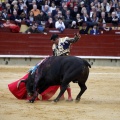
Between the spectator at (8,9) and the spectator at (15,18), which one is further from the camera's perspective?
the spectator at (15,18)

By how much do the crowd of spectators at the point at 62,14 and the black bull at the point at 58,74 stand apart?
7.14m

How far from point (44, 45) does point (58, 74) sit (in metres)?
8.50

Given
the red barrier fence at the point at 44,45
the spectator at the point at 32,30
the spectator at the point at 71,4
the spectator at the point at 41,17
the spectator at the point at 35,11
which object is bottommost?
the red barrier fence at the point at 44,45

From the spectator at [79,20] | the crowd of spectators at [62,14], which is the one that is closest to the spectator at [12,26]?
the crowd of spectators at [62,14]

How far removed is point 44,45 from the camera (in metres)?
17.6

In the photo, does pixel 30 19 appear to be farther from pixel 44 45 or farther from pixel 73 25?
pixel 73 25

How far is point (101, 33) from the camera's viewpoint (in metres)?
17.5

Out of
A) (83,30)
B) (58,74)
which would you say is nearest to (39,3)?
(83,30)

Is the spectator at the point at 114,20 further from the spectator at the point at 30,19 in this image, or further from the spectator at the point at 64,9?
the spectator at the point at 30,19

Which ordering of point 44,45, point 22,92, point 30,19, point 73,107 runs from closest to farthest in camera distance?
point 73,107
point 22,92
point 30,19
point 44,45

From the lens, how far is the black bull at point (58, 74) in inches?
353

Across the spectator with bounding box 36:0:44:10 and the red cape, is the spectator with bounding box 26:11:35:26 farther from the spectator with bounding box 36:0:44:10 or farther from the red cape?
the red cape

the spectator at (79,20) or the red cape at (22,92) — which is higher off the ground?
the spectator at (79,20)

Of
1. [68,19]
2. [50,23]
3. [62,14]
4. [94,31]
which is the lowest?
[94,31]
